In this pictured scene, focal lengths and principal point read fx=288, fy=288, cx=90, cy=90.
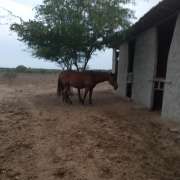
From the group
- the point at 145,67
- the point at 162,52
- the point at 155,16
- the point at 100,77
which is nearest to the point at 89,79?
the point at 100,77

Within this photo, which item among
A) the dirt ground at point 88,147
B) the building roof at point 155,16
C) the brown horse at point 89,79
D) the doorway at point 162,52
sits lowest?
the dirt ground at point 88,147

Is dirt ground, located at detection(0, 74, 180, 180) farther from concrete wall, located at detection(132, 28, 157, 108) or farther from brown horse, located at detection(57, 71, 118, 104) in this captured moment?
brown horse, located at detection(57, 71, 118, 104)

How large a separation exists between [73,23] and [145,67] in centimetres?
303

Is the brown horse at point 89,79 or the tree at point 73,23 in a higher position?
the tree at point 73,23

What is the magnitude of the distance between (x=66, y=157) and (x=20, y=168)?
0.77 meters

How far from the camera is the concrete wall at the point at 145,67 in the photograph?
376 inches

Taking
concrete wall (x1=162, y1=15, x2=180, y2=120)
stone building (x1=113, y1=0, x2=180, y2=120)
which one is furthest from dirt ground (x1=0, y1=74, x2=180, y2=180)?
stone building (x1=113, y1=0, x2=180, y2=120)

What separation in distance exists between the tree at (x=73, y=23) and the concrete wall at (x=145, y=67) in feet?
3.50

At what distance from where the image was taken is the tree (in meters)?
10.5

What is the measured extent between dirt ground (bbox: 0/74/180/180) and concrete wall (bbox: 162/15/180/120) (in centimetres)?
33

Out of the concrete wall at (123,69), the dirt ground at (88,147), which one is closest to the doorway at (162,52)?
the dirt ground at (88,147)

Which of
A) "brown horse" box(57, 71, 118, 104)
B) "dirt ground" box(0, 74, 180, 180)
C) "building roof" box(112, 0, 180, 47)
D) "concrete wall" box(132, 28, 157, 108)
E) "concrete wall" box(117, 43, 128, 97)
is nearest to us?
"dirt ground" box(0, 74, 180, 180)

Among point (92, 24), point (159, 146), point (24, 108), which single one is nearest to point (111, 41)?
point (92, 24)

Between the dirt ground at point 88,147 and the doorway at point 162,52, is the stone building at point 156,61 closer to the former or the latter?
the doorway at point 162,52
